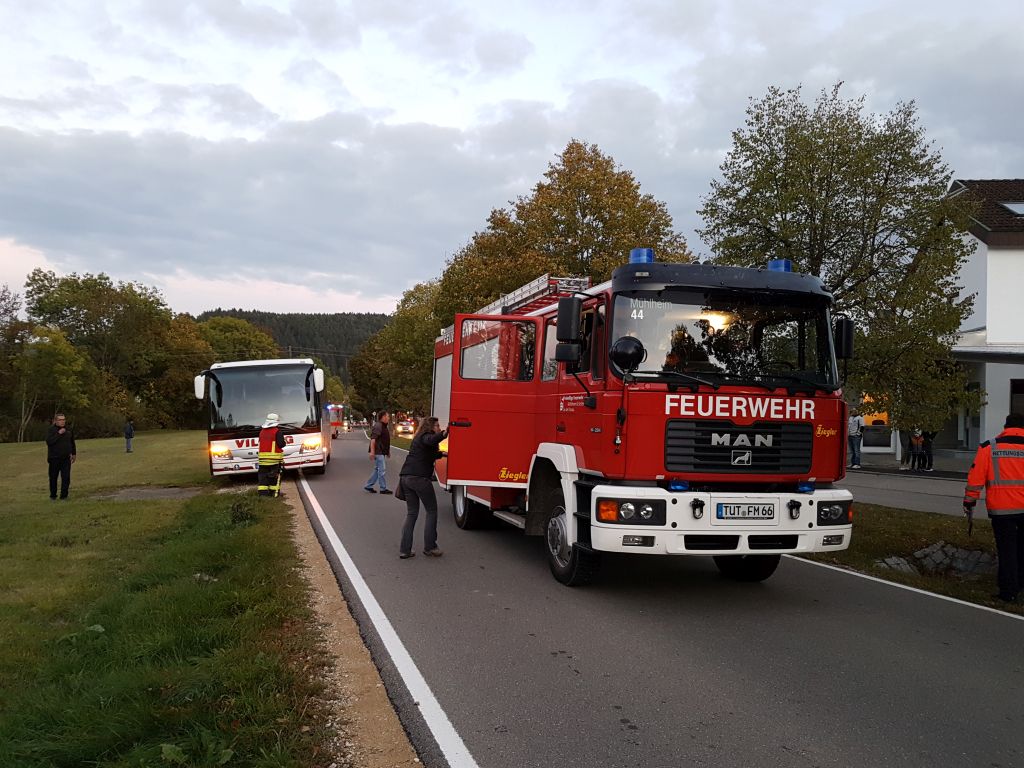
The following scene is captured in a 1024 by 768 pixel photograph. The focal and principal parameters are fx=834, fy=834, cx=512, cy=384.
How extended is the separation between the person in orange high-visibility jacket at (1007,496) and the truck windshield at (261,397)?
1465 centimetres

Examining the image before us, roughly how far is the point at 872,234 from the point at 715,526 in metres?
8.22

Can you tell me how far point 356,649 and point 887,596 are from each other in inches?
203

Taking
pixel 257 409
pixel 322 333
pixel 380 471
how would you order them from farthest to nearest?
pixel 322 333 < pixel 257 409 < pixel 380 471

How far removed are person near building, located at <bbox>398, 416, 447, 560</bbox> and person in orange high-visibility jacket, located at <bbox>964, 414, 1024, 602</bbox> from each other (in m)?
5.61

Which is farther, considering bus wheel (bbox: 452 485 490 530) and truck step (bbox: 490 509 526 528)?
bus wheel (bbox: 452 485 490 530)

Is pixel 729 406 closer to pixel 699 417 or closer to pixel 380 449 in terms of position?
pixel 699 417

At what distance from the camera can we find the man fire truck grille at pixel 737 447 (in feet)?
22.4

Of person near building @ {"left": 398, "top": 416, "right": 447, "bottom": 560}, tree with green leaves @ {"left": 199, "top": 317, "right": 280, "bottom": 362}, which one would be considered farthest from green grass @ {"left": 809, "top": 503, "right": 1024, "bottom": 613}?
tree with green leaves @ {"left": 199, "top": 317, "right": 280, "bottom": 362}

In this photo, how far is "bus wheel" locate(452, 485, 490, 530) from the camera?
11.6 meters

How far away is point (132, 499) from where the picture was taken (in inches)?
643

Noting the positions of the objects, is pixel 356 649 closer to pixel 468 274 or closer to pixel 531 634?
pixel 531 634

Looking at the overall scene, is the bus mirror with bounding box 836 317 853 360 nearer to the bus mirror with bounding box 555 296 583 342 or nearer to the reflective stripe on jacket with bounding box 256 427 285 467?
the bus mirror with bounding box 555 296 583 342

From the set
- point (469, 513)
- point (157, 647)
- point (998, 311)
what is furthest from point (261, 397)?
point (998, 311)

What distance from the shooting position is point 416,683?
5.06m
